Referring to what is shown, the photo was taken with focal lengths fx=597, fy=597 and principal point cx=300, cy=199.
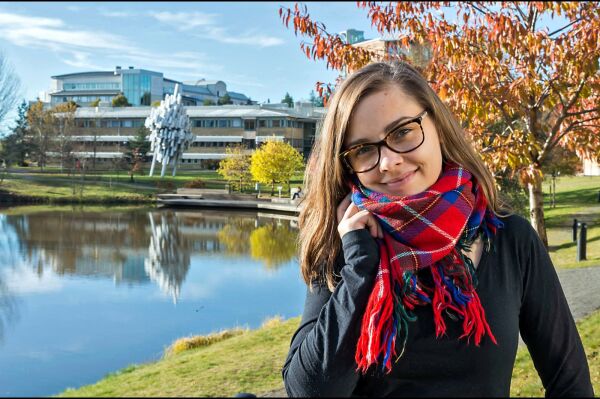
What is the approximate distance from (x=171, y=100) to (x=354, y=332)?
5021 cm

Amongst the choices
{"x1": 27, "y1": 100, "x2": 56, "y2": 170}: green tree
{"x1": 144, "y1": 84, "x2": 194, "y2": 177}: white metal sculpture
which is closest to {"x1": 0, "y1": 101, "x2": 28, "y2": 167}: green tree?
{"x1": 27, "y1": 100, "x2": 56, "y2": 170}: green tree

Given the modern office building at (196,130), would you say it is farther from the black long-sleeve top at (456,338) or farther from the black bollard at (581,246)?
the black long-sleeve top at (456,338)

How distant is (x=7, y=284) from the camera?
642 inches

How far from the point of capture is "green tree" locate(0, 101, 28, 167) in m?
47.5

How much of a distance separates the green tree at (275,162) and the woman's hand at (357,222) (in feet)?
87.4

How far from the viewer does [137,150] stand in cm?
4950

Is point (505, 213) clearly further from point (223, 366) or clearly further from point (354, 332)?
point (223, 366)

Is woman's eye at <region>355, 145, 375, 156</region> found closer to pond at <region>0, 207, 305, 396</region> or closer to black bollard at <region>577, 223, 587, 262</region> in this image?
pond at <region>0, 207, 305, 396</region>

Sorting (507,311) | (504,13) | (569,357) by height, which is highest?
(504,13)

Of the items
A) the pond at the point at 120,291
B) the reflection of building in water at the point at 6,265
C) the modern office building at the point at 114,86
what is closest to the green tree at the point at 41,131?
the reflection of building in water at the point at 6,265

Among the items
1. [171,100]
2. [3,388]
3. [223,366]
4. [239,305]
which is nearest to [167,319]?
[239,305]

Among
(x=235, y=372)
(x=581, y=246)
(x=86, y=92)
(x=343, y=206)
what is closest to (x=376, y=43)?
(x=235, y=372)

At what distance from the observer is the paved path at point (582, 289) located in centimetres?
658

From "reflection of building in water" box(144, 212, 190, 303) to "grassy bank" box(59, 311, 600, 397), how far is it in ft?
21.4
